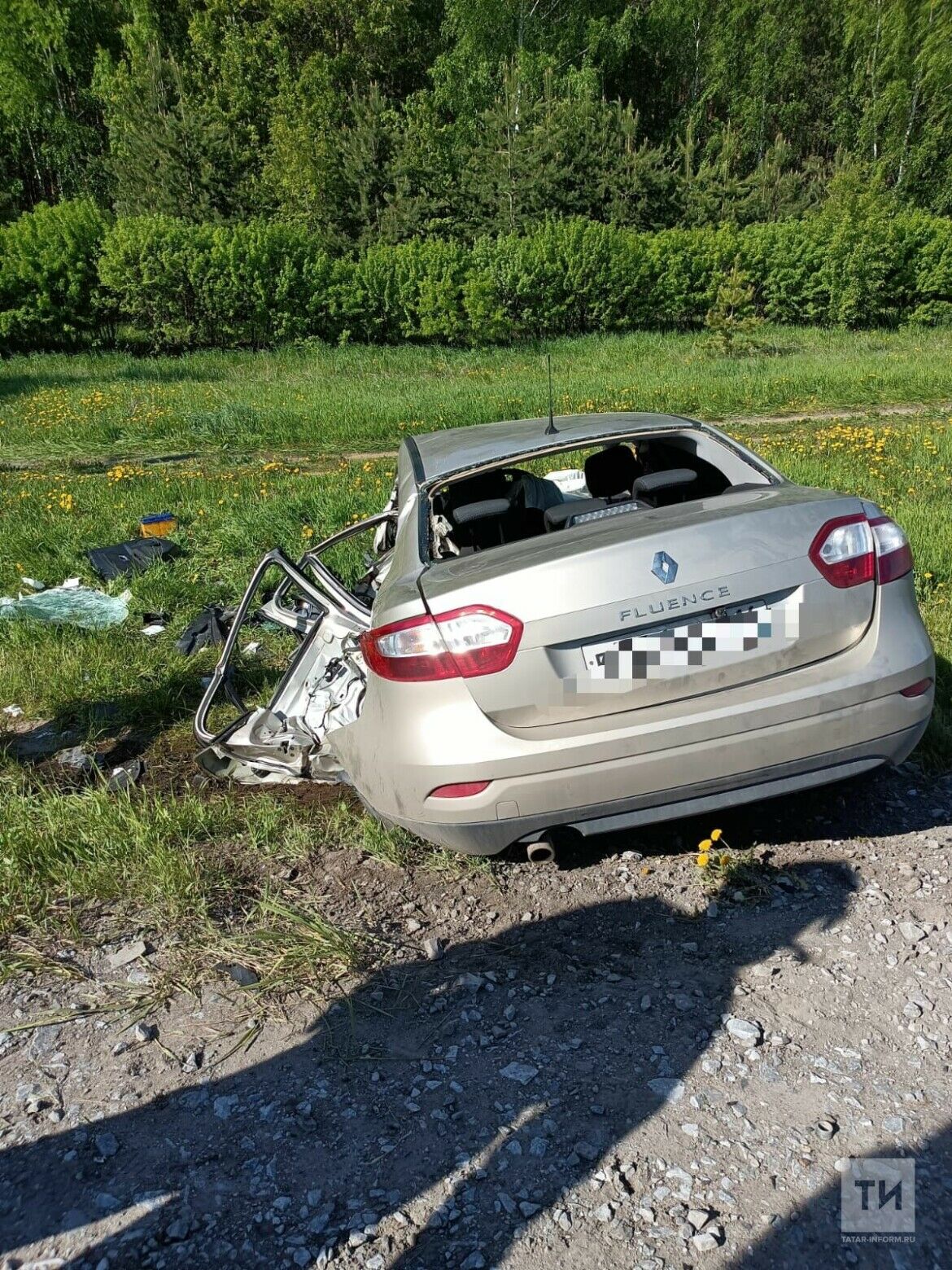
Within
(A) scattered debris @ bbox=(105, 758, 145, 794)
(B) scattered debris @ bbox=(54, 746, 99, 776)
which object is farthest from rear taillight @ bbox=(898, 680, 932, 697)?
(B) scattered debris @ bbox=(54, 746, 99, 776)

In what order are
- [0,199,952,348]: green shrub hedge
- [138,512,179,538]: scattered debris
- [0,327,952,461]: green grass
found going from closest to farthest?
[138,512,179,538]: scattered debris
[0,327,952,461]: green grass
[0,199,952,348]: green shrub hedge

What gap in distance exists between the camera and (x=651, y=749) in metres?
2.76

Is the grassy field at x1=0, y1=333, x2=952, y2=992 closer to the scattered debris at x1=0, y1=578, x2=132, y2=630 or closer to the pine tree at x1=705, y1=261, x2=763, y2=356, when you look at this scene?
the scattered debris at x1=0, y1=578, x2=132, y2=630

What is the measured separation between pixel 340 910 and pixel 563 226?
1150 inches

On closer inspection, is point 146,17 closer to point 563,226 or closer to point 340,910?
point 563,226

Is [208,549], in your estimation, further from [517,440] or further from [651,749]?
[651,749]

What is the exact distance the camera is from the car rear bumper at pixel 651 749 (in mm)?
2758

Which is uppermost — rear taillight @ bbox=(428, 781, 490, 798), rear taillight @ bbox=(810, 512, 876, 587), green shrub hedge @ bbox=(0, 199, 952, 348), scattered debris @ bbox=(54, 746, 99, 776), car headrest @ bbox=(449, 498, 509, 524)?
rear taillight @ bbox=(810, 512, 876, 587)

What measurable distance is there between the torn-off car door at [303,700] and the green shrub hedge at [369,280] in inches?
962

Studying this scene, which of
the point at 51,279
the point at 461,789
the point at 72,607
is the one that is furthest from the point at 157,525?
the point at 51,279

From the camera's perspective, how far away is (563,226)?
29094mm

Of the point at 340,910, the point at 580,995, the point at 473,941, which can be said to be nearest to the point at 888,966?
the point at 580,995

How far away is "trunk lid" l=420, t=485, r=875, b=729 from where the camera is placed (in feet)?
8.92
